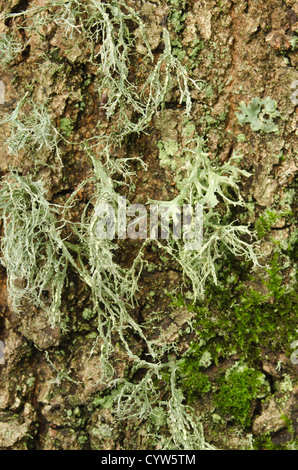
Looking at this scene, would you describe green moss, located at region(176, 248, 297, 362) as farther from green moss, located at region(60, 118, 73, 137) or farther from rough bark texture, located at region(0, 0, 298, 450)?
green moss, located at region(60, 118, 73, 137)

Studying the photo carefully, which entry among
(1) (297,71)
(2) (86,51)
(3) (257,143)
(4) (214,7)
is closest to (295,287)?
(3) (257,143)

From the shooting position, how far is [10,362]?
5.30 feet

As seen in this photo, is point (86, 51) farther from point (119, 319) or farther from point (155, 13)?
point (119, 319)

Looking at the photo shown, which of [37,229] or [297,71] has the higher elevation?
[297,71]

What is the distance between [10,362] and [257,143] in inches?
52.3
